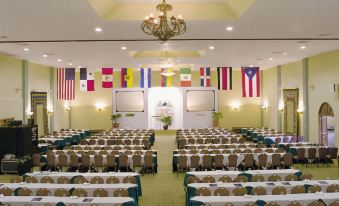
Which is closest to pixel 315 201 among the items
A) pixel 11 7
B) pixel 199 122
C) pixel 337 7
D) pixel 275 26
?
pixel 337 7

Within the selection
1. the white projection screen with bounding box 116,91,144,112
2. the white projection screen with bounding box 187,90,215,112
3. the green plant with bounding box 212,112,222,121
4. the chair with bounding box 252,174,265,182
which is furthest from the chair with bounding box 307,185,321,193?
the white projection screen with bounding box 116,91,144,112

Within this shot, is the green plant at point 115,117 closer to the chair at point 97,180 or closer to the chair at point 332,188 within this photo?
the chair at point 97,180

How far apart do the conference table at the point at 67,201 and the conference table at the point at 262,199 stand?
1.65 meters

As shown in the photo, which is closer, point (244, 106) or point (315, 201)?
point (315, 201)

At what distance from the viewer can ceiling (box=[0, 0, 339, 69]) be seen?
1059 cm

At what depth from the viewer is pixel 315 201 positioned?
26.5 feet

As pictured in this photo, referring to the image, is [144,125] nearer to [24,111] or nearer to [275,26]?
[24,111]

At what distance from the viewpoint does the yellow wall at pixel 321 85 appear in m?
19.7

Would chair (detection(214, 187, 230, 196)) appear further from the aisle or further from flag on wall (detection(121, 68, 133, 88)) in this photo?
flag on wall (detection(121, 68, 133, 88))

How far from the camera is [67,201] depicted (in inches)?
334

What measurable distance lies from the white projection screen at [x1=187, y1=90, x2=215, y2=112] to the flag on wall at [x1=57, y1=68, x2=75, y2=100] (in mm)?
11634

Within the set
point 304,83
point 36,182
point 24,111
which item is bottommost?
point 36,182

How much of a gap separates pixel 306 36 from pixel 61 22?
32.3 feet

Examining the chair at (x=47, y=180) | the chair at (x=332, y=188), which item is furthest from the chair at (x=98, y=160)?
the chair at (x=332, y=188)
